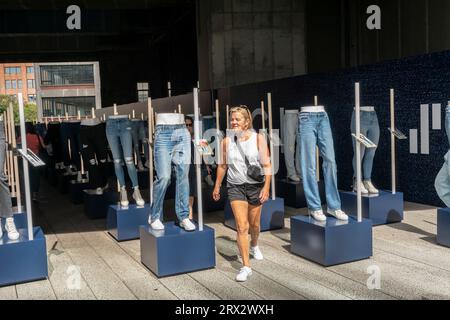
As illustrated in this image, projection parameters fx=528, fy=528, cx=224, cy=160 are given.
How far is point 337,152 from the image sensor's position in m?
9.20

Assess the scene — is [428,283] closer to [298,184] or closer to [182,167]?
[182,167]

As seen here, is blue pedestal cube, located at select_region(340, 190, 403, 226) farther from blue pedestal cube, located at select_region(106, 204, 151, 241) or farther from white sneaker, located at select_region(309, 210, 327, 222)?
blue pedestal cube, located at select_region(106, 204, 151, 241)

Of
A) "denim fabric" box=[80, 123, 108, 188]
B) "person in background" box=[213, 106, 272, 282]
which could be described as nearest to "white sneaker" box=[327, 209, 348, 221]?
"person in background" box=[213, 106, 272, 282]

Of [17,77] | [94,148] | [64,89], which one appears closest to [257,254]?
[94,148]

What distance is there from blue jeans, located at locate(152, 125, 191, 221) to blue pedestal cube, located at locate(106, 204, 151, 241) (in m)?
1.32

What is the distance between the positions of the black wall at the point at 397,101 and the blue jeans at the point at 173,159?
4.12 meters

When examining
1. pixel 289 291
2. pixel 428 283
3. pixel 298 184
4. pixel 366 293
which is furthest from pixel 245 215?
pixel 298 184

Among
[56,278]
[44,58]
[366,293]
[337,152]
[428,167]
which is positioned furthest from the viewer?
[44,58]

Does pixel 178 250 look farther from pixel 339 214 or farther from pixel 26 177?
pixel 339 214

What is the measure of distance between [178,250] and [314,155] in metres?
1.68

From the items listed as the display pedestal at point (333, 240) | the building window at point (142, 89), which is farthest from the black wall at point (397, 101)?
the building window at point (142, 89)

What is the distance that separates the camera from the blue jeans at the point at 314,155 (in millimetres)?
5305

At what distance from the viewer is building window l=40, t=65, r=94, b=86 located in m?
58.2
